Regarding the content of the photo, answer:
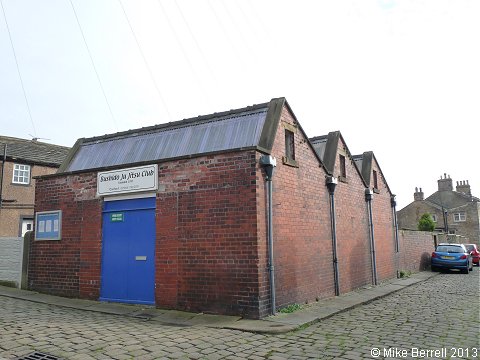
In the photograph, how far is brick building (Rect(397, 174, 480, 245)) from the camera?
4991 cm

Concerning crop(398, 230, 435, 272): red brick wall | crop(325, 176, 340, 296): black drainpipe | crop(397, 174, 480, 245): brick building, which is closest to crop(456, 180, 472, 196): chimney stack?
crop(397, 174, 480, 245): brick building

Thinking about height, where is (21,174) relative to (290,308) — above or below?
above

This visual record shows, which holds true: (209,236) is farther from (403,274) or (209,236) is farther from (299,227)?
(403,274)

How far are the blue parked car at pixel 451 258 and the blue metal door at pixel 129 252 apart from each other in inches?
698

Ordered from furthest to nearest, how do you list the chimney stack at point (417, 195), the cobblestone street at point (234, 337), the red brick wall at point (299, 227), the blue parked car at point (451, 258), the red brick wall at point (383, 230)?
the chimney stack at point (417, 195) → the blue parked car at point (451, 258) → the red brick wall at point (383, 230) → the red brick wall at point (299, 227) → the cobblestone street at point (234, 337)

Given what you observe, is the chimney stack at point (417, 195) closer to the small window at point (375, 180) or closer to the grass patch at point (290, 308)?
the small window at point (375, 180)

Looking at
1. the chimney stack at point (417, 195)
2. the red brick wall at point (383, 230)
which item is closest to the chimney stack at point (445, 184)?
the chimney stack at point (417, 195)

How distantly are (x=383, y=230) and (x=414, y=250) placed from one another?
19.6 ft

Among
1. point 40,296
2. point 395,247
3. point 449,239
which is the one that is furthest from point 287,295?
point 449,239

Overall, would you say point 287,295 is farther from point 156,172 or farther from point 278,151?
point 156,172

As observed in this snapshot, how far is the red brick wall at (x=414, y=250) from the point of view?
19219mm

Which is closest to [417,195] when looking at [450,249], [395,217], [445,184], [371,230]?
[445,184]

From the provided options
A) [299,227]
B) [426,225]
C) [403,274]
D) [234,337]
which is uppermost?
[426,225]

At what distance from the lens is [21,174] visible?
77.8 ft
